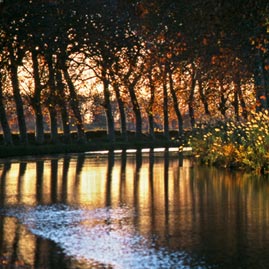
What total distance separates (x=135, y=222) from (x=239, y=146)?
1674 cm

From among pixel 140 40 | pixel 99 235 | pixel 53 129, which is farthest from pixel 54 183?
pixel 53 129

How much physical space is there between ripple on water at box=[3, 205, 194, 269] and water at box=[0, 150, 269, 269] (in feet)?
0.04

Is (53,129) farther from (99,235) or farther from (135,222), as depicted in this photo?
(99,235)

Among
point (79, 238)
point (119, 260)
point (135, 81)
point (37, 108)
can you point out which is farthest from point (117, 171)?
point (135, 81)

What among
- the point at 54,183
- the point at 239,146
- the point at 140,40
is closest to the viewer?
the point at 54,183

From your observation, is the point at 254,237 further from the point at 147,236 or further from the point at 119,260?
the point at 119,260

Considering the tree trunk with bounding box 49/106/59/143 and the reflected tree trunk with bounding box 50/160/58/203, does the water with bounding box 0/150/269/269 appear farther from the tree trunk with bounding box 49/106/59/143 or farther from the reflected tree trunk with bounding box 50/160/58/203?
the tree trunk with bounding box 49/106/59/143

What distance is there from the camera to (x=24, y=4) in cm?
3894

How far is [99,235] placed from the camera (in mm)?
12375

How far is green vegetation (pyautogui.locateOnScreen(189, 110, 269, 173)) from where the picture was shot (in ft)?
88.6

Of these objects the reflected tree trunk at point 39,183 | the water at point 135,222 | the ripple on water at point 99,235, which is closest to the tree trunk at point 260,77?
the reflected tree trunk at point 39,183

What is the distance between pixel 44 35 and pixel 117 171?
13450 mm

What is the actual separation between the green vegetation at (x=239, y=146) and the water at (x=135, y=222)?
2.01 meters

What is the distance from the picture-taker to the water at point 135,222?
1019 cm
